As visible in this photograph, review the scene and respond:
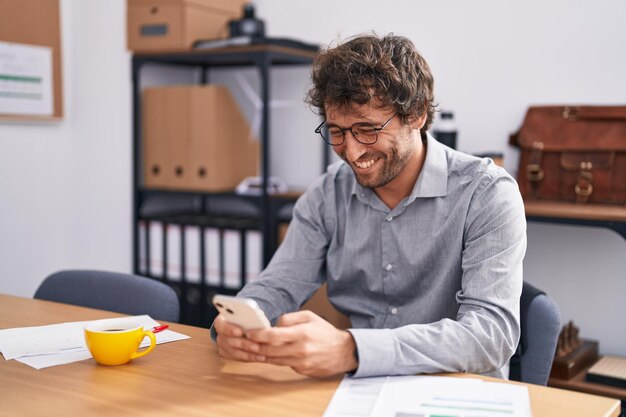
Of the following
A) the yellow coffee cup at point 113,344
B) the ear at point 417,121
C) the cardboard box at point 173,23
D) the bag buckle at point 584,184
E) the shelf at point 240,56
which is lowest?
the yellow coffee cup at point 113,344

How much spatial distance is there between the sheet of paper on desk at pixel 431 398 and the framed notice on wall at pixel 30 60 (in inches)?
95.9

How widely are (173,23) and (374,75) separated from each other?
1686mm

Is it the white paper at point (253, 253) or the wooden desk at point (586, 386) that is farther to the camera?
the white paper at point (253, 253)

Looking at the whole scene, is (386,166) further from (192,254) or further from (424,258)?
(192,254)

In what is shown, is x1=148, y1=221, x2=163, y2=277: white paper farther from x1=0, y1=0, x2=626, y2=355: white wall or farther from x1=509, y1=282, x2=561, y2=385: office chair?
x1=509, y1=282, x2=561, y2=385: office chair

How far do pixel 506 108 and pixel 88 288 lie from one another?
1650 mm

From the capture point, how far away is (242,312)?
1188 millimetres

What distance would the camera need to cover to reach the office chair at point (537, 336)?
57.4 inches

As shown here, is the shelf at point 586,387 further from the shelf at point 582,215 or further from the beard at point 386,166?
the beard at point 386,166

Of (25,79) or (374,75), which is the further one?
(25,79)

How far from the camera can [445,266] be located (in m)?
1.58

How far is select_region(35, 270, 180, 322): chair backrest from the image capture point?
1.70 meters

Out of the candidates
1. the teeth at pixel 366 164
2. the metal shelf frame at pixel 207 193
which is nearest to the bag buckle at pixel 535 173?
the metal shelf frame at pixel 207 193

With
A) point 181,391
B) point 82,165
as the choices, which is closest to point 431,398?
point 181,391
